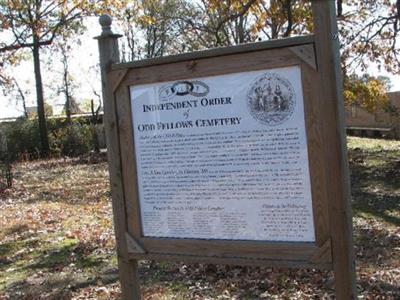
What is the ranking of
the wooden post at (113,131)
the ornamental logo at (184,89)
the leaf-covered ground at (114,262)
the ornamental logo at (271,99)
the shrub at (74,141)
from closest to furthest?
the ornamental logo at (271,99), the ornamental logo at (184,89), the wooden post at (113,131), the leaf-covered ground at (114,262), the shrub at (74,141)

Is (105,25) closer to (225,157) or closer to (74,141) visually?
(225,157)

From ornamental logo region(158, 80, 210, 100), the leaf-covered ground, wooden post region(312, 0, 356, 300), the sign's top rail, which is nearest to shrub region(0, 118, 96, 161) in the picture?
the leaf-covered ground

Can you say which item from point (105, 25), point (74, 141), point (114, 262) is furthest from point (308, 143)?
point (74, 141)

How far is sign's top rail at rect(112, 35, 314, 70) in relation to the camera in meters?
3.50

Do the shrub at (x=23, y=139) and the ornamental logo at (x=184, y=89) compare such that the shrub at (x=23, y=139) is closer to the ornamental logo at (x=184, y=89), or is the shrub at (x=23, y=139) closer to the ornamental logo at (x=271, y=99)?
the ornamental logo at (x=184, y=89)

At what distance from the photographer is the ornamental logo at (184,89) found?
386 cm

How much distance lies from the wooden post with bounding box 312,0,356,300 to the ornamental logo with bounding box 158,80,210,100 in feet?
2.64

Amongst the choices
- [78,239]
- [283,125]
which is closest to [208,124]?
[283,125]

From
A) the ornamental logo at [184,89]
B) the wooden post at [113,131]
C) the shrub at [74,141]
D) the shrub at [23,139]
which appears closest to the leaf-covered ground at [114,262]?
the wooden post at [113,131]

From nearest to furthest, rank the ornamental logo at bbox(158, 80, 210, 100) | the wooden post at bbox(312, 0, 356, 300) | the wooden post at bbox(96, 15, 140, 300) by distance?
the wooden post at bbox(312, 0, 356, 300) < the ornamental logo at bbox(158, 80, 210, 100) < the wooden post at bbox(96, 15, 140, 300)

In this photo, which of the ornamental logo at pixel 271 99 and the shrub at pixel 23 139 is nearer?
the ornamental logo at pixel 271 99

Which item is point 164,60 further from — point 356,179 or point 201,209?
point 356,179

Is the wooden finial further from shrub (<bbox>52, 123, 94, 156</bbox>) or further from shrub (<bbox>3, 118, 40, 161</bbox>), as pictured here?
shrub (<bbox>3, 118, 40, 161</bbox>)

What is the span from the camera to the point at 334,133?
3.46 m
